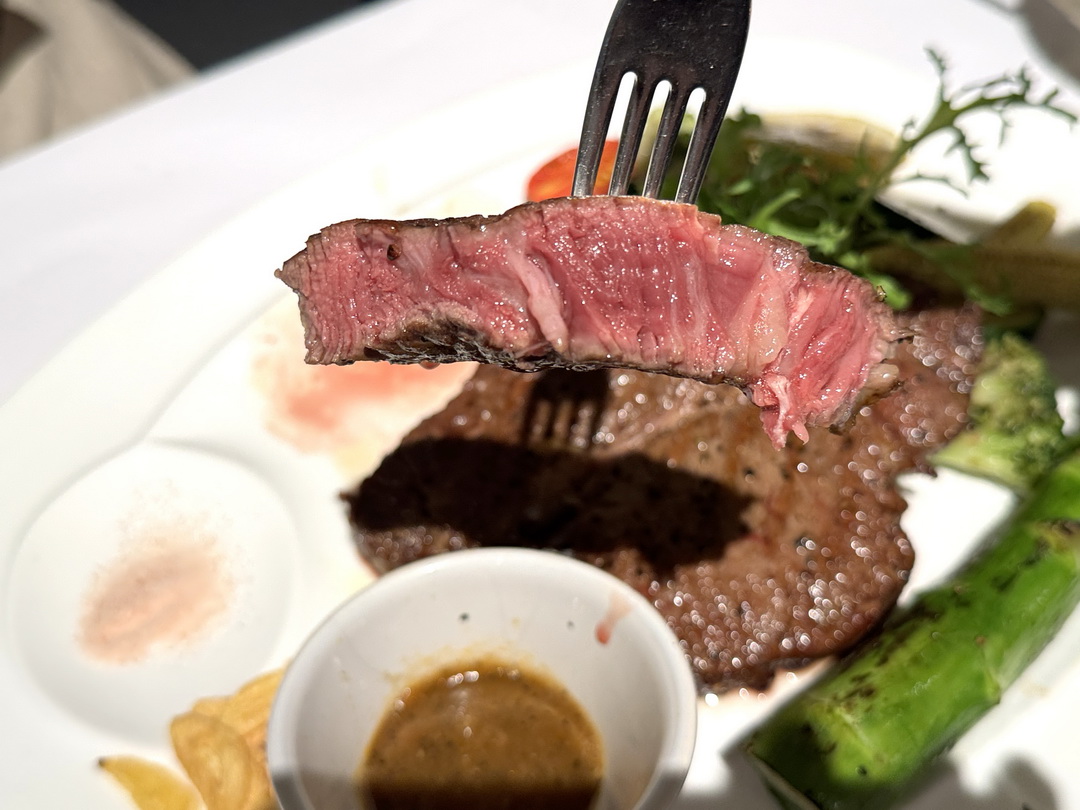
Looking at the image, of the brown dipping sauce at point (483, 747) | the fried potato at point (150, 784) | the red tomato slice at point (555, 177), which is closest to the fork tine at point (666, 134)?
the brown dipping sauce at point (483, 747)

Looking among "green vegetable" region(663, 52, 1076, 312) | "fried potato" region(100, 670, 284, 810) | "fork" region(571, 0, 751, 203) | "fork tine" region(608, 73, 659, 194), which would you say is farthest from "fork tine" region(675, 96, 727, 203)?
"fried potato" region(100, 670, 284, 810)

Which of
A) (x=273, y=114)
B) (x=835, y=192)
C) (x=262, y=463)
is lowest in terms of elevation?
(x=262, y=463)

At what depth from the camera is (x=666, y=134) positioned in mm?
1973

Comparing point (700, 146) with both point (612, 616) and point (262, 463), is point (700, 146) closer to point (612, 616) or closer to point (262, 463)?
point (612, 616)

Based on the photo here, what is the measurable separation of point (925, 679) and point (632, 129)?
161cm

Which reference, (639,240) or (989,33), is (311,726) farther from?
(989,33)

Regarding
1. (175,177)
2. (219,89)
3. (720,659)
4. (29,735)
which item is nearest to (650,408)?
(720,659)

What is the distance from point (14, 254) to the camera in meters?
3.85

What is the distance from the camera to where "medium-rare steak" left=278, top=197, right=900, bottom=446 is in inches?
69.0

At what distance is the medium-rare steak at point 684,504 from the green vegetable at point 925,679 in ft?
0.56

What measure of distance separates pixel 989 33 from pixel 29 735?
503 centimetres

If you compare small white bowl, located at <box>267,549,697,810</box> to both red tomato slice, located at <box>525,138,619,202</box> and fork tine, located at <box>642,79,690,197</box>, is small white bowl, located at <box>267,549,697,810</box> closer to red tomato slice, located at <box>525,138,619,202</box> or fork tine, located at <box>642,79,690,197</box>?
fork tine, located at <box>642,79,690,197</box>

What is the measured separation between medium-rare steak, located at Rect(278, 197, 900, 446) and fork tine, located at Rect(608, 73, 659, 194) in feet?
0.76

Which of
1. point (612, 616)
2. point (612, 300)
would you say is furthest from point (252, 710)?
point (612, 300)
